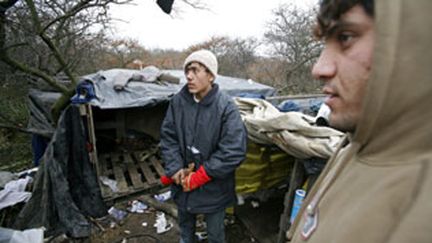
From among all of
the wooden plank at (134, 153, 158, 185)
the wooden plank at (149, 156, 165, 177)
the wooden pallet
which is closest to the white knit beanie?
the wooden pallet

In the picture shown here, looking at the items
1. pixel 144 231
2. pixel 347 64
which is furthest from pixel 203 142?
pixel 144 231

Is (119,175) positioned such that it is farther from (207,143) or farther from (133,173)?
(207,143)

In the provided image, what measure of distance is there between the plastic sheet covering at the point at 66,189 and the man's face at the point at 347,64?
4036 millimetres

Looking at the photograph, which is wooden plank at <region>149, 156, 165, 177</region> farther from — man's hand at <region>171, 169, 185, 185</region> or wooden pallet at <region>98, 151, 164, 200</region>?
man's hand at <region>171, 169, 185, 185</region>

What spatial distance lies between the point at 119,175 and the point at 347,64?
17.1ft

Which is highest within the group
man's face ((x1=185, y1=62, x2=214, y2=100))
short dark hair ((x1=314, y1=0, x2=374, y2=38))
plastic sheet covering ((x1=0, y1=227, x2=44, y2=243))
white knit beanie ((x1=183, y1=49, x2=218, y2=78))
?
short dark hair ((x1=314, y1=0, x2=374, y2=38))

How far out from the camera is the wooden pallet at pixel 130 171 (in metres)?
4.85

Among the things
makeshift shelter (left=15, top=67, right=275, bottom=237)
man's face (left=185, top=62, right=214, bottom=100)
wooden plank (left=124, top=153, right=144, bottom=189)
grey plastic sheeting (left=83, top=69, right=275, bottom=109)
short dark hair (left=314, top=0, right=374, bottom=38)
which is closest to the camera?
short dark hair (left=314, top=0, right=374, bottom=38)

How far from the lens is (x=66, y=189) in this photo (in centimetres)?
388

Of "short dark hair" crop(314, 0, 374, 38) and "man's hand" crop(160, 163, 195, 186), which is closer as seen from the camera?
"short dark hair" crop(314, 0, 374, 38)

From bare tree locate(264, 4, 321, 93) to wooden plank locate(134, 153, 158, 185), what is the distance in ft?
19.0

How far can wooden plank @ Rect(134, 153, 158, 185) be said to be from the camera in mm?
5220

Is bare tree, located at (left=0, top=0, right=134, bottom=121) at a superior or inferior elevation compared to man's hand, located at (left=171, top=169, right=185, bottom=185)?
superior

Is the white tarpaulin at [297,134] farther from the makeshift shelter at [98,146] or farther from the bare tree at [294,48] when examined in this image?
the bare tree at [294,48]
